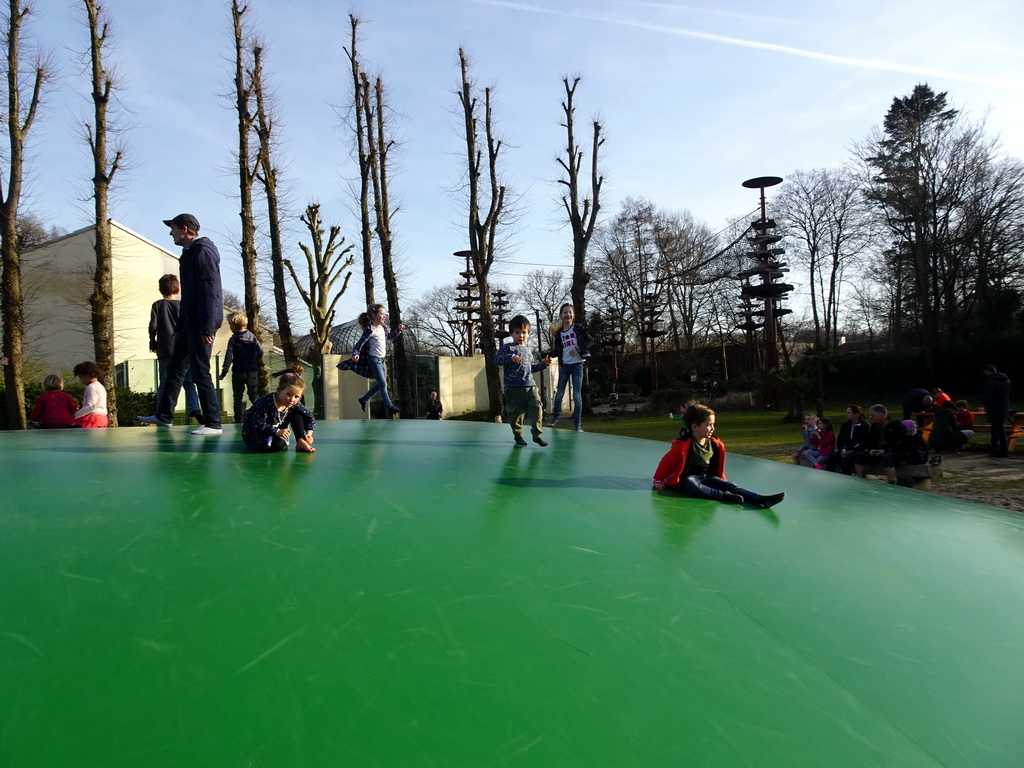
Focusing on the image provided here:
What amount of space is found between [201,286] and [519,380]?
265 cm

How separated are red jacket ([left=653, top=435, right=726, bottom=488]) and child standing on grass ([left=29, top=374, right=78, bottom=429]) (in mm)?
6666

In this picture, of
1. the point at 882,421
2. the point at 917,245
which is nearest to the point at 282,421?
the point at 882,421

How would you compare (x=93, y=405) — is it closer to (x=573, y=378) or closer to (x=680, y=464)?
(x=573, y=378)

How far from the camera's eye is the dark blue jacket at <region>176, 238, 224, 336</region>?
571cm

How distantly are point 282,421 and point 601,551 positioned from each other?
3264 mm

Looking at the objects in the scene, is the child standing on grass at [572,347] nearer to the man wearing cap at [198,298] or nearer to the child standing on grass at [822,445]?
the man wearing cap at [198,298]

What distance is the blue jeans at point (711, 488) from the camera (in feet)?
14.6

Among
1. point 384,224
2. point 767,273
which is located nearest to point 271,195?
point 384,224

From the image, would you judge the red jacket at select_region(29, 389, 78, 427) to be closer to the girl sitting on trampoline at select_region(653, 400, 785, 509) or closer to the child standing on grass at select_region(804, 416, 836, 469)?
the girl sitting on trampoline at select_region(653, 400, 785, 509)

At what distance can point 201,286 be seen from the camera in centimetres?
573

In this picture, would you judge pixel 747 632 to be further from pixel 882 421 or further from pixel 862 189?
pixel 862 189

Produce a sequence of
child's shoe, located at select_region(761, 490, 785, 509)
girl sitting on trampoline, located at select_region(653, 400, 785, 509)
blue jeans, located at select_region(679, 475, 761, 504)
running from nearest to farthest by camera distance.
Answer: child's shoe, located at select_region(761, 490, 785, 509)
blue jeans, located at select_region(679, 475, 761, 504)
girl sitting on trampoline, located at select_region(653, 400, 785, 509)

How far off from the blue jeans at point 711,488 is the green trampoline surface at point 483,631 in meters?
0.22

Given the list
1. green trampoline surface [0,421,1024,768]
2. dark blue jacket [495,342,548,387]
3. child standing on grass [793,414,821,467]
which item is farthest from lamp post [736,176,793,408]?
green trampoline surface [0,421,1024,768]
